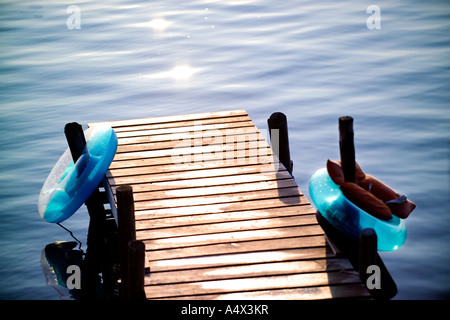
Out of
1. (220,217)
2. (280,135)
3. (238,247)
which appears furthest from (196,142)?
(238,247)

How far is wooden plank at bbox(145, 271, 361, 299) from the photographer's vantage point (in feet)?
20.8


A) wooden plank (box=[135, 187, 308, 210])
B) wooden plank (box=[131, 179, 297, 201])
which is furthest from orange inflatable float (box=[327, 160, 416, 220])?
wooden plank (box=[131, 179, 297, 201])

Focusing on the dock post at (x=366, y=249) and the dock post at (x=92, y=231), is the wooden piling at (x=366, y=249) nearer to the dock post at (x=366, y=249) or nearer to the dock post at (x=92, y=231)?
the dock post at (x=366, y=249)

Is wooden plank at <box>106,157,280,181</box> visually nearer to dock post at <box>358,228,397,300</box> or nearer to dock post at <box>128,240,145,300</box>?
dock post at <box>358,228,397,300</box>

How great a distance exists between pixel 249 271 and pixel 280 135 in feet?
9.23

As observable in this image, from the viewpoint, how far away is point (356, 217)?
23.4ft

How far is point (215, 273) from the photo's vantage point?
6.62m

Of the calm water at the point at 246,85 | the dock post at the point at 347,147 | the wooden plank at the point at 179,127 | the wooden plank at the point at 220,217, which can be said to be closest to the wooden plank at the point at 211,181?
the wooden plank at the point at 220,217

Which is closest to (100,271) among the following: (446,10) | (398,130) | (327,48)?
(398,130)

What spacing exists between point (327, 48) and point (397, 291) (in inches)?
384

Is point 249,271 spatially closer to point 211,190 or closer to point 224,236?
point 224,236
